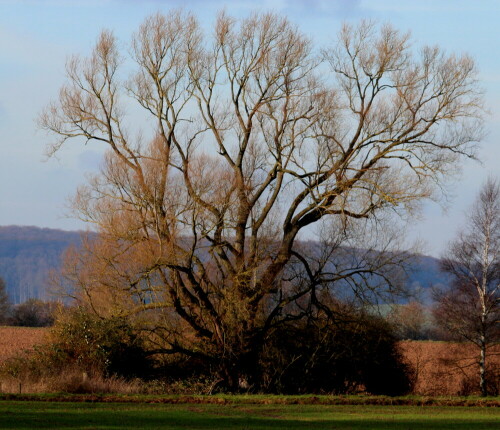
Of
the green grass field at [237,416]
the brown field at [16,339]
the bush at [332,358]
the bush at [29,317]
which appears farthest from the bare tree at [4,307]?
the green grass field at [237,416]

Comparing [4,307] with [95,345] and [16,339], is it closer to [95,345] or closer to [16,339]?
[16,339]

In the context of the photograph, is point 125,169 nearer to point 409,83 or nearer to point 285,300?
point 285,300

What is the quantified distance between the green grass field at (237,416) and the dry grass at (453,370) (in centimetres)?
1452

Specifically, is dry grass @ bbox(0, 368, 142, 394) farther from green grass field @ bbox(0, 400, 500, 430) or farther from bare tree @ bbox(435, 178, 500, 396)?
bare tree @ bbox(435, 178, 500, 396)

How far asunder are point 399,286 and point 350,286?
2.17 m

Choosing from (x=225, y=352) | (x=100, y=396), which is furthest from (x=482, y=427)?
(x=225, y=352)

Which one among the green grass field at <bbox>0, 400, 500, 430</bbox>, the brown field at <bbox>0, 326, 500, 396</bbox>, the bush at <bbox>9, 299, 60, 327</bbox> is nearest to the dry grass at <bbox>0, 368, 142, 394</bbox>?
the green grass field at <bbox>0, 400, 500, 430</bbox>

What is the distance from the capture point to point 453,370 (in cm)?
3994

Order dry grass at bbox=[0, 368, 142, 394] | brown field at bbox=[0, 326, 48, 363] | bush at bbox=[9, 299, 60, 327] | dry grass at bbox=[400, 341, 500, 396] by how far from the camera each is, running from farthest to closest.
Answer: bush at bbox=[9, 299, 60, 327]
brown field at bbox=[0, 326, 48, 363]
dry grass at bbox=[400, 341, 500, 396]
dry grass at bbox=[0, 368, 142, 394]

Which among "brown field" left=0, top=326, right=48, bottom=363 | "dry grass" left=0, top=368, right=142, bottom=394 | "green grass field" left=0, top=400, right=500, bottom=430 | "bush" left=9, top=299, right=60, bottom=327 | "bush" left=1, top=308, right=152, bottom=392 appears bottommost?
"green grass field" left=0, top=400, right=500, bottom=430

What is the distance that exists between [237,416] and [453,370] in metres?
22.5

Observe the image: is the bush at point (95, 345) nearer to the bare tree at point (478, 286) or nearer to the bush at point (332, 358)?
the bush at point (332, 358)

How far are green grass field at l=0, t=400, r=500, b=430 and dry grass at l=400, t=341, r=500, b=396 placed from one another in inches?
572

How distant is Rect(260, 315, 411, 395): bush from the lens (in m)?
33.1
